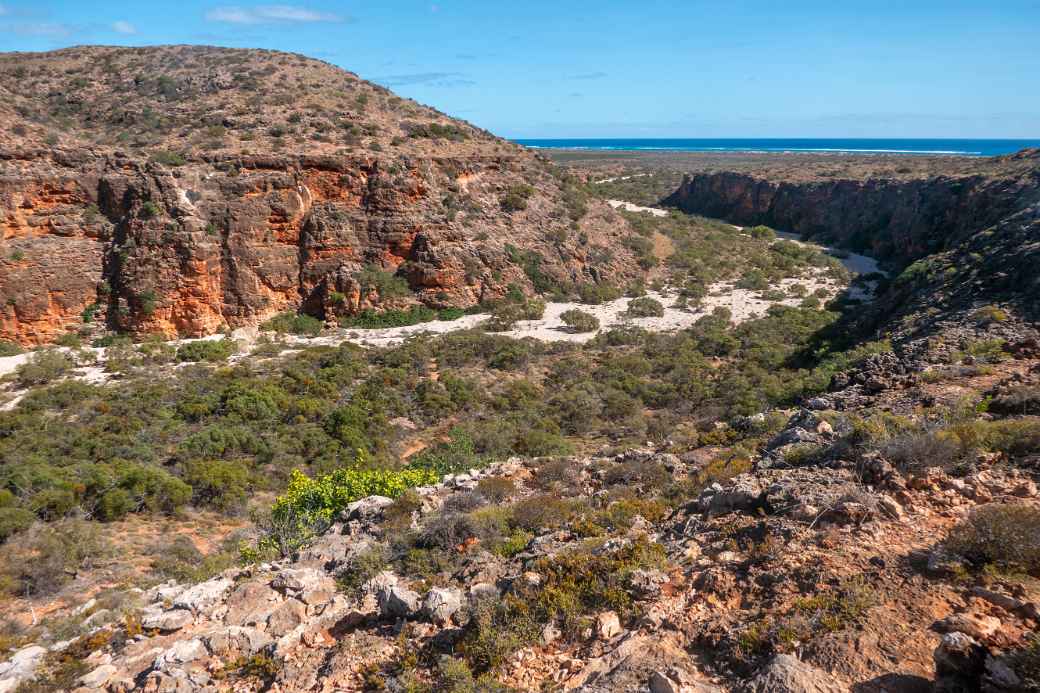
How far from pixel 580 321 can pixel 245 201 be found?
13.6 metres

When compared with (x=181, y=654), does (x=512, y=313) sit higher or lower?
lower

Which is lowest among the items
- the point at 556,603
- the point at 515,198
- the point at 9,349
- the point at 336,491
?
the point at 9,349

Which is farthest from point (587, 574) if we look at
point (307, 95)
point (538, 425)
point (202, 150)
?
point (307, 95)

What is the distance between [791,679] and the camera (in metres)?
3.62

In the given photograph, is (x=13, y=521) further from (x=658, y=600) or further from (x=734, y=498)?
(x=734, y=498)

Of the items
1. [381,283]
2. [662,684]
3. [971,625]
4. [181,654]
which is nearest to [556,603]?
[662,684]

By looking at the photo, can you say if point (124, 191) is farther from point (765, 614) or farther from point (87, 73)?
point (765, 614)

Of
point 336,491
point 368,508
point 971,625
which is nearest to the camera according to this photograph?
point 971,625

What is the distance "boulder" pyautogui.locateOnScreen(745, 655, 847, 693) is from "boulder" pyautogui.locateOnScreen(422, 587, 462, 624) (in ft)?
8.54

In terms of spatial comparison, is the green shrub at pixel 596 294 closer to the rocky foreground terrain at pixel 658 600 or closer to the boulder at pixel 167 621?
the rocky foreground terrain at pixel 658 600

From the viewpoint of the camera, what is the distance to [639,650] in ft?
14.3

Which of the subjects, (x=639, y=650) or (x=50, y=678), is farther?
(x=50, y=678)

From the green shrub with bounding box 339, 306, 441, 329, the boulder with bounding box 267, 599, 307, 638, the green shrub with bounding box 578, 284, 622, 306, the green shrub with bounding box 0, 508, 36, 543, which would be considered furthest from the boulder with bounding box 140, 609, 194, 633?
the green shrub with bounding box 578, 284, 622, 306

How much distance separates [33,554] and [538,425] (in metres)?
9.39
